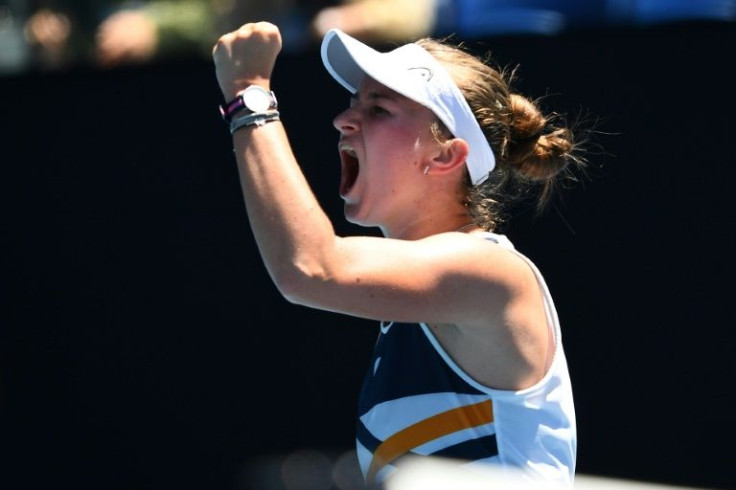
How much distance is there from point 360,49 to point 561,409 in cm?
75

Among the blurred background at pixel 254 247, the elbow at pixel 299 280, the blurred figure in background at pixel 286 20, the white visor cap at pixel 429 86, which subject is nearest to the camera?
the elbow at pixel 299 280

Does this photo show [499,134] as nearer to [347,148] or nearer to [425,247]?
[347,148]

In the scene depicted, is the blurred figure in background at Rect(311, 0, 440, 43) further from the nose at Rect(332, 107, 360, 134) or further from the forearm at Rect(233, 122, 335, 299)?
the forearm at Rect(233, 122, 335, 299)

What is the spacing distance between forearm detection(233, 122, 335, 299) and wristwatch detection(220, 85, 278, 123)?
6 cm

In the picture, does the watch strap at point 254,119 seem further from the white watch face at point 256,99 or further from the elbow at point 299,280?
the elbow at point 299,280

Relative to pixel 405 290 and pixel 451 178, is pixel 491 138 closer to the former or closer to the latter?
pixel 451 178

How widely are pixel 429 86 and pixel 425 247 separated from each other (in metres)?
0.38

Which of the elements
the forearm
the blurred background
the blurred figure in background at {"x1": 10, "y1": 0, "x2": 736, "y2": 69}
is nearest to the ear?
the forearm

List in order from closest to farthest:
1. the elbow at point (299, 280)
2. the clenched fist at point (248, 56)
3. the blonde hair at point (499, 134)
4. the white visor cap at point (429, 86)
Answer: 1. the elbow at point (299, 280)
2. the clenched fist at point (248, 56)
3. the white visor cap at point (429, 86)
4. the blonde hair at point (499, 134)

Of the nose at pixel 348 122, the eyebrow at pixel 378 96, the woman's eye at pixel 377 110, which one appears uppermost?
the eyebrow at pixel 378 96

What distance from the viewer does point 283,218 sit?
76.0 inches

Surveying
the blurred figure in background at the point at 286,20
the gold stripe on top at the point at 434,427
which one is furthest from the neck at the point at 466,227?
the blurred figure in background at the point at 286,20

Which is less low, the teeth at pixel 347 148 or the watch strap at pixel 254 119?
the watch strap at pixel 254 119

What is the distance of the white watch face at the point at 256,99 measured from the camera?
201 cm
